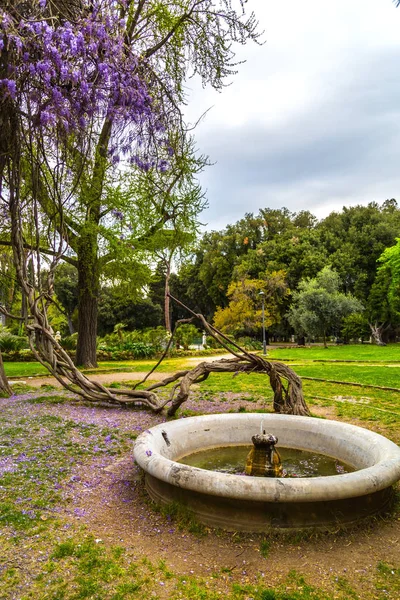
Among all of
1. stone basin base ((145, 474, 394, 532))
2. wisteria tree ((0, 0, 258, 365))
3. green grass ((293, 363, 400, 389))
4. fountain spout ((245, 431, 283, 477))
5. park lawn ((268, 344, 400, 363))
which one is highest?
wisteria tree ((0, 0, 258, 365))

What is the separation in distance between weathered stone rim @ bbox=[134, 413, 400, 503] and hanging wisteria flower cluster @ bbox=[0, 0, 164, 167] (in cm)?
469

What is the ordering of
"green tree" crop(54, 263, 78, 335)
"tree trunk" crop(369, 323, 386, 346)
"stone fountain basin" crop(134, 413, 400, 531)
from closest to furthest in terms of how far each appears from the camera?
"stone fountain basin" crop(134, 413, 400, 531)
"tree trunk" crop(369, 323, 386, 346)
"green tree" crop(54, 263, 78, 335)

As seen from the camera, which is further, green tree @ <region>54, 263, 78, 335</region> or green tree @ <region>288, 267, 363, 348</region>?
green tree @ <region>54, 263, 78, 335</region>

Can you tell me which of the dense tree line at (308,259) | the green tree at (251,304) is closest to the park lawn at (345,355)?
the dense tree line at (308,259)

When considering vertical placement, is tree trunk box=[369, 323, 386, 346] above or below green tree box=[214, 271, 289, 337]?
below

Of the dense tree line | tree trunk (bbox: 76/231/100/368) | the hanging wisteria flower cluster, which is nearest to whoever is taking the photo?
the hanging wisteria flower cluster

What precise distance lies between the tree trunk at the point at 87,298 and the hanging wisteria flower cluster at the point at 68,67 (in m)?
7.75

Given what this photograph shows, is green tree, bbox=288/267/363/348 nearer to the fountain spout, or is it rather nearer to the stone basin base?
the fountain spout

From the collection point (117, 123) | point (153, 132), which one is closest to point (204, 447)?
point (117, 123)

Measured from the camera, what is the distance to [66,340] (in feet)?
72.5

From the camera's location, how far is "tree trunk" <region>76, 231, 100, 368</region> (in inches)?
583

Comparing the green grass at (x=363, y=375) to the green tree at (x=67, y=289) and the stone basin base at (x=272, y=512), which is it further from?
the green tree at (x=67, y=289)

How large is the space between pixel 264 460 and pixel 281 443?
1.47 metres

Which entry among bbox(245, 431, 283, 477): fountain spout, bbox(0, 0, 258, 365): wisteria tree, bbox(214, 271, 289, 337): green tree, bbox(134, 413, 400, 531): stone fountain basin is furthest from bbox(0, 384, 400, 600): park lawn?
bbox(214, 271, 289, 337): green tree
